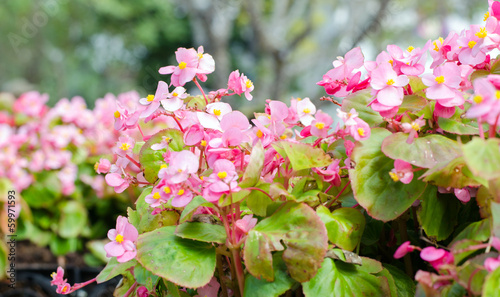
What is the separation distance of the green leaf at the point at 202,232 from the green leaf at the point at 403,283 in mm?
187

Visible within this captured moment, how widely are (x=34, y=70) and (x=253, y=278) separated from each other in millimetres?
12488

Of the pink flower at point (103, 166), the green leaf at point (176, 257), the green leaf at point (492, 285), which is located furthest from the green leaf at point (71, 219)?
the green leaf at point (492, 285)

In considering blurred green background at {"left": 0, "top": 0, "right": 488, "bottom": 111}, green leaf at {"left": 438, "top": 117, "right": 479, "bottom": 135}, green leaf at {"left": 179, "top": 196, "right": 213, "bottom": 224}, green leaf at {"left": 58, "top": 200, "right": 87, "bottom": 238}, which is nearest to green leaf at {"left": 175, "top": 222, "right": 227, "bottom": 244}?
green leaf at {"left": 179, "top": 196, "right": 213, "bottom": 224}

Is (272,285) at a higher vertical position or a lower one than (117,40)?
higher

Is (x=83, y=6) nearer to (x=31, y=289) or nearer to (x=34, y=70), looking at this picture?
(x=34, y=70)

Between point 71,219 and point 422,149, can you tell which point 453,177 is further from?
point 71,219

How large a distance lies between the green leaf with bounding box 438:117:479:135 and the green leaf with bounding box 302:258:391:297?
152 mm

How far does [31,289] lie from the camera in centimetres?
170

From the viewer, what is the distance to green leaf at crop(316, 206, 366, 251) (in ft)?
1.42

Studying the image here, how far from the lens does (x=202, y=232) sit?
1.37 feet

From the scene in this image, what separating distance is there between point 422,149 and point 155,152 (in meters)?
0.28

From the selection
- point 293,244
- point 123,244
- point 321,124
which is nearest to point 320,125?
point 321,124

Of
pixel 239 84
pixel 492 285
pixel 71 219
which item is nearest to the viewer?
pixel 492 285

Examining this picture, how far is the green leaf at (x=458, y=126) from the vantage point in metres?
0.42
